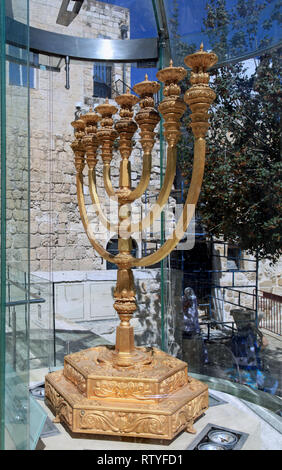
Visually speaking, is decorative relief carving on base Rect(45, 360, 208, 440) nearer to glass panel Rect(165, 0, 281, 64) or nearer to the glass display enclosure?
the glass display enclosure

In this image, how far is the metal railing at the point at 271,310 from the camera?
1.13 meters

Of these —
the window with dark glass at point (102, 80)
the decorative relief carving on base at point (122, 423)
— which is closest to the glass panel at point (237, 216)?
the window with dark glass at point (102, 80)

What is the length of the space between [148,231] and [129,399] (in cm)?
76

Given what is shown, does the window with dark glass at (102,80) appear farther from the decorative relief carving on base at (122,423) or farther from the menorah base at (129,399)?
the decorative relief carving on base at (122,423)

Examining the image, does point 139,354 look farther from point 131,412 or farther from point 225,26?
point 225,26

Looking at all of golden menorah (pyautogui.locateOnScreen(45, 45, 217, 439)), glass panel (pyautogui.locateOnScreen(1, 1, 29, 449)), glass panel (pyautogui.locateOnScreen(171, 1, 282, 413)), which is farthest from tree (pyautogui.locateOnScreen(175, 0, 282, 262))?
glass panel (pyautogui.locateOnScreen(1, 1, 29, 449))

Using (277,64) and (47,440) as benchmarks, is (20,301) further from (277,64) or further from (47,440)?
(277,64)

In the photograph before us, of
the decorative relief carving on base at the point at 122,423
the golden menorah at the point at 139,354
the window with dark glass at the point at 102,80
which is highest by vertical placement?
the window with dark glass at the point at 102,80

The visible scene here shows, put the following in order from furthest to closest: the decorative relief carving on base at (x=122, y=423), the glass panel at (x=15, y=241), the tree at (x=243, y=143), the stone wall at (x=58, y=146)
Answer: the stone wall at (x=58, y=146), the tree at (x=243, y=143), the decorative relief carving on base at (x=122, y=423), the glass panel at (x=15, y=241)

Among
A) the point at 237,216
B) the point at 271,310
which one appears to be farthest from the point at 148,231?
the point at 271,310

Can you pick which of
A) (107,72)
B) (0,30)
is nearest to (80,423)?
(0,30)

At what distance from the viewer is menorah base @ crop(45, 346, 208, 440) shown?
818 mm

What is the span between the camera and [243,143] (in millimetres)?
→ 1190

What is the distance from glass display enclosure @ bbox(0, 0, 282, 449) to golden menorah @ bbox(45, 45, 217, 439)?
31cm
